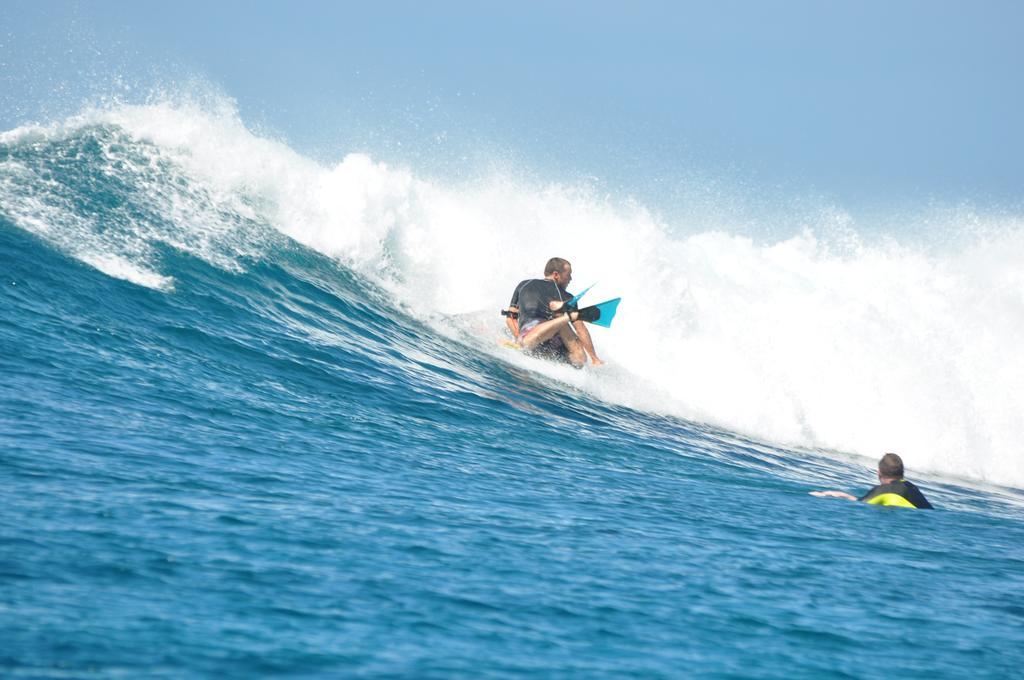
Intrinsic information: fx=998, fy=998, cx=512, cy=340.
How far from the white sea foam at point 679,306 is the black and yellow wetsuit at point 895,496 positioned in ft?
14.4

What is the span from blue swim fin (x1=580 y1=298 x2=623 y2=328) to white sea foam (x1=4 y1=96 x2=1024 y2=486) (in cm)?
89

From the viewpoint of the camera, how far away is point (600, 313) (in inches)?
504

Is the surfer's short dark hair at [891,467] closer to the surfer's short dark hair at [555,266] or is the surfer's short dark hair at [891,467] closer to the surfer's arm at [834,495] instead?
the surfer's arm at [834,495]

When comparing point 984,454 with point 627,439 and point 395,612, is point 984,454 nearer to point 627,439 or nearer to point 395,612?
point 627,439

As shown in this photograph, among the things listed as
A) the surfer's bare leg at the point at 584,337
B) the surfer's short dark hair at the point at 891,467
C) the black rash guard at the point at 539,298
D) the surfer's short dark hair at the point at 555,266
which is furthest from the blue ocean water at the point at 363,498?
the surfer's short dark hair at the point at 555,266

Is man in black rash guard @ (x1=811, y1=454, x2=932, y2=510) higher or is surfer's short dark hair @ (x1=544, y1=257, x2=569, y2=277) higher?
surfer's short dark hair @ (x1=544, y1=257, x2=569, y2=277)

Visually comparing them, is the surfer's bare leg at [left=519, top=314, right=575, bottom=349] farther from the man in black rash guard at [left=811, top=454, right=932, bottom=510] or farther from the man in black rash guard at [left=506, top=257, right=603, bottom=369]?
the man in black rash guard at [left=811, top=454, right=932, bottom=510]

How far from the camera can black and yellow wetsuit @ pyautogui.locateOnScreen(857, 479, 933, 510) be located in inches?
369

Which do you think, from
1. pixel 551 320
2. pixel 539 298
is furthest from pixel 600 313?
pixel 539 298

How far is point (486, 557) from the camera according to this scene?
5438mm

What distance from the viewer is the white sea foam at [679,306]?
15133mm

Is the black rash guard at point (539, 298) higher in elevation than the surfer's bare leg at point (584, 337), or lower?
higher

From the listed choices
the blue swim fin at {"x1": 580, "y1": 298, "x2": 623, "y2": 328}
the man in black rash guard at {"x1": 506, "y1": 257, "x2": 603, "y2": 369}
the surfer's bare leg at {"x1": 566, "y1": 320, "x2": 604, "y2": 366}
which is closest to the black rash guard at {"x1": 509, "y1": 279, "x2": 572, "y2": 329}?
the man in black rash guard at {"x1": 506, "y1": 257, "x2": 603, "y2": 369}

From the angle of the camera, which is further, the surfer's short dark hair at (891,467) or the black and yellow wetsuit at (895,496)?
the surfer's short dark hair at (891,467)
